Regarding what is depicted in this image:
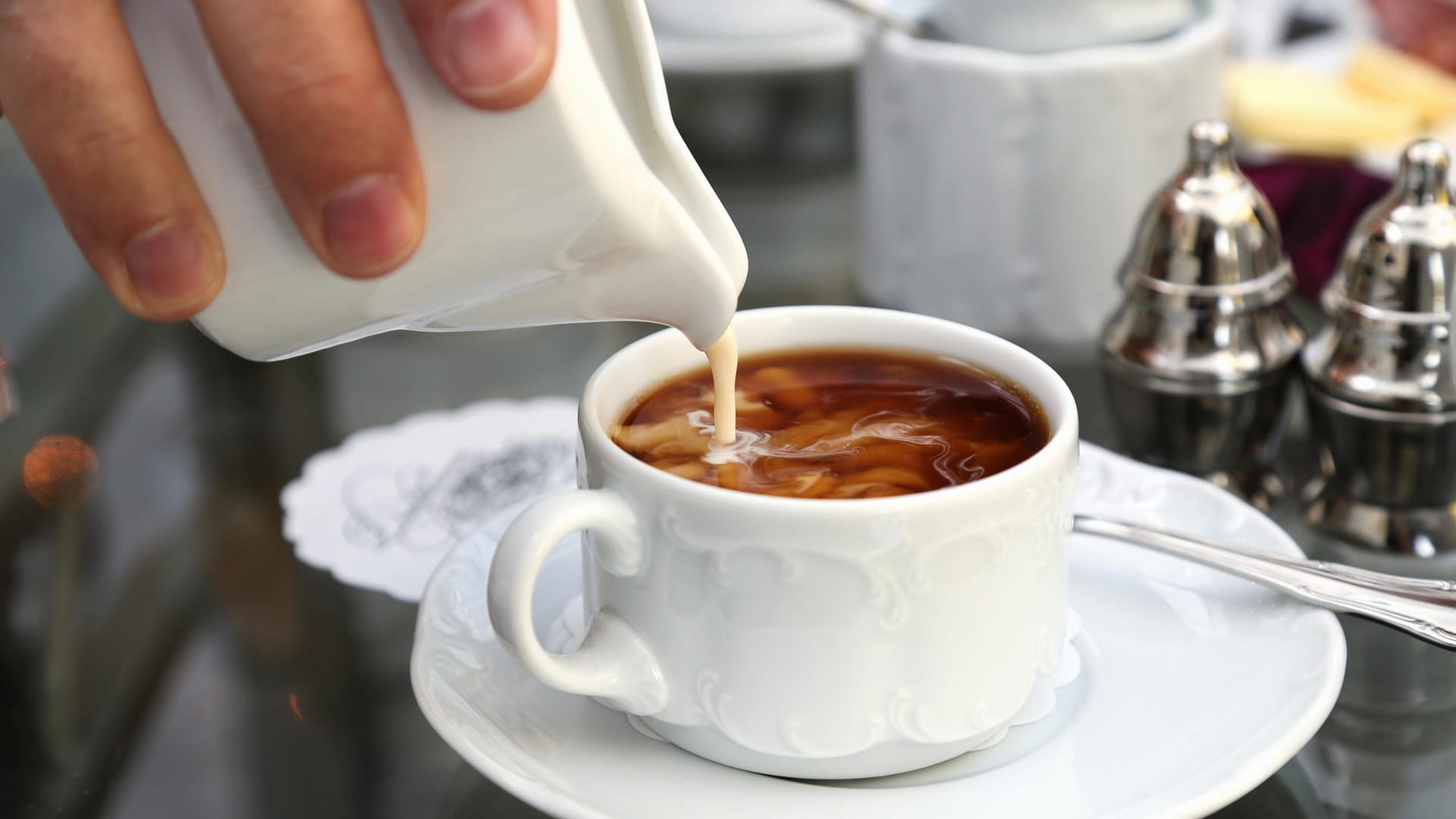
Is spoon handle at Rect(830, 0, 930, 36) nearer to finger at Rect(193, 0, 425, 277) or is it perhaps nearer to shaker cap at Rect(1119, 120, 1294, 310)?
shaker cap at Rect(1119, 120, 1294, 310)

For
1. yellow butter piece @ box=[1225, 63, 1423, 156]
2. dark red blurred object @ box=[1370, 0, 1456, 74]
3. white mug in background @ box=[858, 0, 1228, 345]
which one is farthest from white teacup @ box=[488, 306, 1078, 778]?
dark red blurred object @ box=[1370, 0, 1456, 74]

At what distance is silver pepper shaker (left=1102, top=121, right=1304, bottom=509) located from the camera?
31.8 inches

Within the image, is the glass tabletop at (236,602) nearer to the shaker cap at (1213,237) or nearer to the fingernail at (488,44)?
the shaker cap at (1213,237)

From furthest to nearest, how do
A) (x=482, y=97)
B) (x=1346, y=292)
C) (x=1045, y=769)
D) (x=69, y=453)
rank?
1. (x=69, y=453)
2. (x=1346, y=292)
3. (x=1045, y=769)
4. (x=482, y=97)

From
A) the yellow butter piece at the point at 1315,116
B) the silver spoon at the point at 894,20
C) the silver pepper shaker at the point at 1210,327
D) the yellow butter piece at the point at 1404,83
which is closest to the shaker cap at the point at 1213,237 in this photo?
the silver pepper shaker at the point at 1210,327

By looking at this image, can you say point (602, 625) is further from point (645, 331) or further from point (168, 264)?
point (645, 331)

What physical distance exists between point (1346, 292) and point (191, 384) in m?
0.74

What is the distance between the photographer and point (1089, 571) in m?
0.70

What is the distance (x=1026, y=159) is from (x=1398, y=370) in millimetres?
304

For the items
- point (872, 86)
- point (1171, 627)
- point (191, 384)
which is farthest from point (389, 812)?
point (872, 86)

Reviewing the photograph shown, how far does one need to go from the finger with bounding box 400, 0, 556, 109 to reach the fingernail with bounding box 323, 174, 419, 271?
1.5 inches

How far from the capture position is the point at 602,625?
1.87ft

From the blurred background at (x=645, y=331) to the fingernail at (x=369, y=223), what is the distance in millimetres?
277

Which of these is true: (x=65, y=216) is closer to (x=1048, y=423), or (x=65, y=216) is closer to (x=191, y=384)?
(x=1048, y=423)
